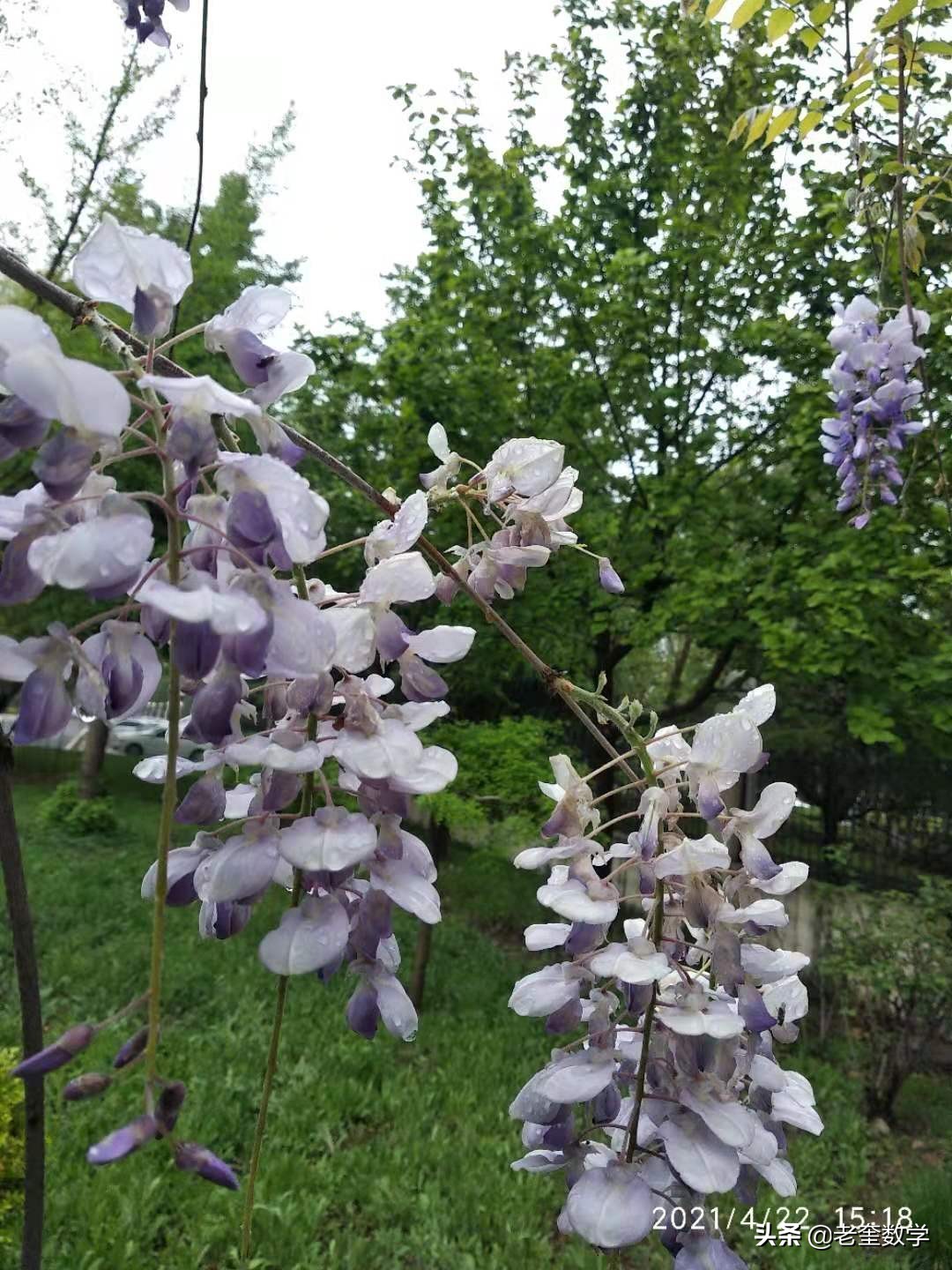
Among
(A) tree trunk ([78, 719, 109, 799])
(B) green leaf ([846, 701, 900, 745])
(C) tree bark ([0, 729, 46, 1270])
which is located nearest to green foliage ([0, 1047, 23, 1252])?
(C) tree bark ([0, 729, 46, 1270])

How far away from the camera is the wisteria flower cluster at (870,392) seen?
274 cm

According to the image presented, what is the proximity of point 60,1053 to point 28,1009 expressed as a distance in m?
0.17

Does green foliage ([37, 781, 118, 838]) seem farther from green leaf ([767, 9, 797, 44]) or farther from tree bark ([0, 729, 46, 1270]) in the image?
tree bark ([0, 729, 46, 1270])

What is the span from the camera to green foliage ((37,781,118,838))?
9625mm

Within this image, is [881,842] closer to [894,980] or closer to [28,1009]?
A: [894,980]

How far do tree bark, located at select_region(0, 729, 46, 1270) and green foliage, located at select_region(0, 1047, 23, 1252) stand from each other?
2.12 metres

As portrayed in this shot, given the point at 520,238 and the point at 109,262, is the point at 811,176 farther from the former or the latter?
the point at 109,262

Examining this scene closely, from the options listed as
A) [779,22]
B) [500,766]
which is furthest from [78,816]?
[779,22]

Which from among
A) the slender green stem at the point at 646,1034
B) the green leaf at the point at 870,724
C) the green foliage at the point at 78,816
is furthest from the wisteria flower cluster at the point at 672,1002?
the green foliage at the point at 78,816

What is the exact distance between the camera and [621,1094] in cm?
91

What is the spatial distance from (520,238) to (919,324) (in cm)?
348

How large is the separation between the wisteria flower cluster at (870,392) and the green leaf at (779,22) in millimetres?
1227

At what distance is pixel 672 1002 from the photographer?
31.3 inches

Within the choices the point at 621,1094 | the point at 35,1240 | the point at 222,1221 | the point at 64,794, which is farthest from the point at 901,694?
the point at 64,794
